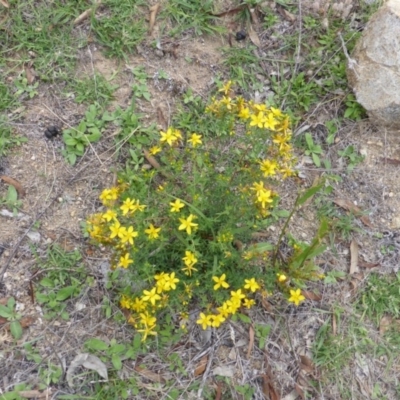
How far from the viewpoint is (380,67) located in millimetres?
3650

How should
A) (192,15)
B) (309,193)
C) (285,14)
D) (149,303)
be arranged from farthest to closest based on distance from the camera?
1. (285,14)
2. (192,15)
3. (149,303)
4. (309,193)

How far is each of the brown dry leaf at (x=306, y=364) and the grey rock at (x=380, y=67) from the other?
172 centimetres

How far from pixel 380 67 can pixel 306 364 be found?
2009mm

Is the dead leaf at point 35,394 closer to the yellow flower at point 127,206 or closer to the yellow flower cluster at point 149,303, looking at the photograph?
the yellow flower cluster at point 149,303

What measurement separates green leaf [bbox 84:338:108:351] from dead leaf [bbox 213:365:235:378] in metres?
0.65

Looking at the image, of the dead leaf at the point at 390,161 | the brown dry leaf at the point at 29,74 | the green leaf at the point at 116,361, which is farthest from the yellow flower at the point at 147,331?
the dead leaf at the point at 390,161

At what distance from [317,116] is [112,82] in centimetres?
145

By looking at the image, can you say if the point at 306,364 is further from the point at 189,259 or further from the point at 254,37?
the point at 254,37

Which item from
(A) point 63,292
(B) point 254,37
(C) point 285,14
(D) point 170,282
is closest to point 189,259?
(D) point 170,282

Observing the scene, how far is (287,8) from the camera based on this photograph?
398cm

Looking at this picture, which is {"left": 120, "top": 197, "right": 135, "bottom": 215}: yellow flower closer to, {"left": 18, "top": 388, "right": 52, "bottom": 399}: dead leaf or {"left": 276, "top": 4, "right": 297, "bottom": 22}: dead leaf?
{"left": 18, "top": 388, "right": 52, "bottom": 399}: dead leaf

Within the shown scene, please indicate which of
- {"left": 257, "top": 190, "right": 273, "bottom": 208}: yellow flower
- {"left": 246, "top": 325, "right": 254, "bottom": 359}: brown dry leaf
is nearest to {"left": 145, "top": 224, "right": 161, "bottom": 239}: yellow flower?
{"left": 257, "top": 190, "right": 273, "bottom": 208}: yellow flower

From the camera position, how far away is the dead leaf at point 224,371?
312 cm

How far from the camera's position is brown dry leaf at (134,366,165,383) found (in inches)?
121
